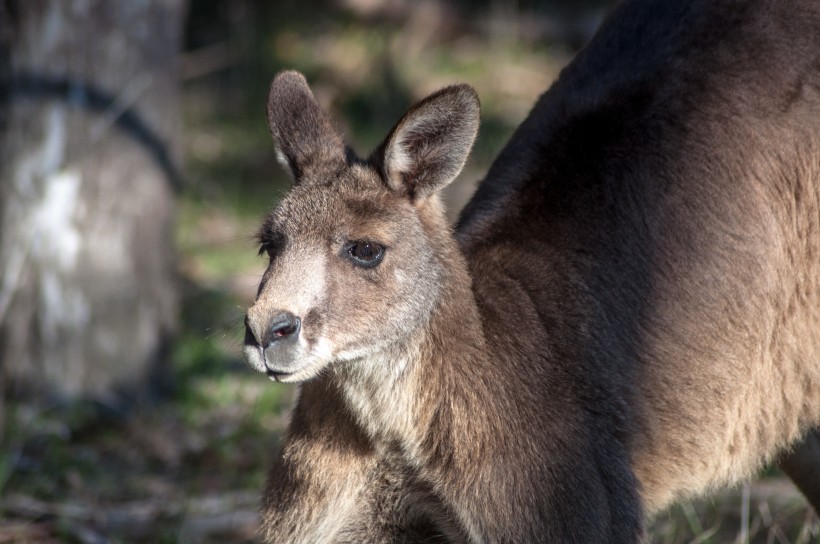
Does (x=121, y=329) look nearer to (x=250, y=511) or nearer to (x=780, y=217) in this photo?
(x=250, y=511)

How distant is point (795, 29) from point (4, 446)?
3.72 metres

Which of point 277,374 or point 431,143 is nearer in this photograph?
point 277,374

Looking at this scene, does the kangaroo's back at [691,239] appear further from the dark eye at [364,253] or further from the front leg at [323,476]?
the front leg at [323,476]

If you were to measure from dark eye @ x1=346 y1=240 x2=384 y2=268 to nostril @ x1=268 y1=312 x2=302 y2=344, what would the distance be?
306 millimetres

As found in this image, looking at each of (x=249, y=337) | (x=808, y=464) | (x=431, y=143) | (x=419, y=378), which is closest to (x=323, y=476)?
(x=419, y=378)

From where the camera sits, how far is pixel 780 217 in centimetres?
375

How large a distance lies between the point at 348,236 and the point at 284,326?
0.39 m

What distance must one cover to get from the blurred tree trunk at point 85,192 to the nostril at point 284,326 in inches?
110

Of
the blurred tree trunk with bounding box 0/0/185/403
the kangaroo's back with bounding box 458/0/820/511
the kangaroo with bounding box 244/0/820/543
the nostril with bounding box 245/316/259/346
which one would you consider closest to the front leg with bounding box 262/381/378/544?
the kangaroo with bounding box 244/0/820/543

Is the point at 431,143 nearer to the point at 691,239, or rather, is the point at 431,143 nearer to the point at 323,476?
the point at 691,239

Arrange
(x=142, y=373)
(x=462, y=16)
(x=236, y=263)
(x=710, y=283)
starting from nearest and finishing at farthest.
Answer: (x=710, y=283) → (x=142, y=373) → (x=236, y=263) → (x=462, y=16)

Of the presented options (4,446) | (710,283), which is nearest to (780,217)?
(710,283)

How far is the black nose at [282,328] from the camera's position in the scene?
319cm

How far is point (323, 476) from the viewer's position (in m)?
3.62
